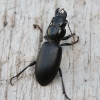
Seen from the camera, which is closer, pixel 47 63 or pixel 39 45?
pixel 47 63

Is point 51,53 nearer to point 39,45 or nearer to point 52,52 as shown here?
point 52,52

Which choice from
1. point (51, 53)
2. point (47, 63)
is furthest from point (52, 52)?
point (47, 63)

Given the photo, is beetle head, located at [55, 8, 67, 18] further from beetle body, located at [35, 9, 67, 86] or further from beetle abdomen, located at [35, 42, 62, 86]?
beetle abdomen, located at [35, 42, 62, 86]

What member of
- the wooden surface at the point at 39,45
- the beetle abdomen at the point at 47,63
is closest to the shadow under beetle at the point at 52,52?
the beetle abdomen at the point at 47,63

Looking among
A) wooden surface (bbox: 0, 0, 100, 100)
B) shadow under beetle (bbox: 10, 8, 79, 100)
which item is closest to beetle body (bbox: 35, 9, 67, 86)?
shadow under beetle (bbox: 10, 8, 79, 100)

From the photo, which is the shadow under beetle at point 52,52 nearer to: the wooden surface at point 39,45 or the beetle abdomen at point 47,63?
the beetle abdomen at point 47,63

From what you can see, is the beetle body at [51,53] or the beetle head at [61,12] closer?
the beetle body at [51,53]

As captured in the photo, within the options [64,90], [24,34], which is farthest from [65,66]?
[24,34]
